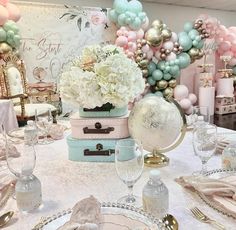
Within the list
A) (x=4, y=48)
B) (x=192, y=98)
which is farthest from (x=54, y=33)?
(x=192, y=98)

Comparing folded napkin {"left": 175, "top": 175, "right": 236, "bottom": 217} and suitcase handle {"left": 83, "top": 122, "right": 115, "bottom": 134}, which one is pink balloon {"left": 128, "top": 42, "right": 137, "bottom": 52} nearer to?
suitcase handle {"left": 83, "top": 122, "right": 115, "bottom": 134}

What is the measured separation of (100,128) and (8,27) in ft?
9.73

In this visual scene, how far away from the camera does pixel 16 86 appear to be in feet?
12.0

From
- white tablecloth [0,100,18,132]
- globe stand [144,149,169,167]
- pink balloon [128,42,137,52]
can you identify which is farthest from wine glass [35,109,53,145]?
pink balloon [128,42,137,52]

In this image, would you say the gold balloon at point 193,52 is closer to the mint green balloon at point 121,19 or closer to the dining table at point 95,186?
the mint green balloon at point 121,19

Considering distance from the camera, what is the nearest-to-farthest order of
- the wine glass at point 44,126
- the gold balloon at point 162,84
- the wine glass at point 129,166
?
the wine glass at point 129,166, the wine glass at point 44,126, the gold balloon at point 162,84

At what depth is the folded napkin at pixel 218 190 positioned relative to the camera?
2.29 ft

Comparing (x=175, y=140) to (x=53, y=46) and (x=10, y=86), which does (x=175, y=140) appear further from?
(x=53, y=46)

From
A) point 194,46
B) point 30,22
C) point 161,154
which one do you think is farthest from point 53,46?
point 161,154

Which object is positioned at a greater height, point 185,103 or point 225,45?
point 225,45

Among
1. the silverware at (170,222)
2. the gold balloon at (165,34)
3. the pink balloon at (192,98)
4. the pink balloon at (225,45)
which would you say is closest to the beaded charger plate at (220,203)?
the silverware at (170,222)

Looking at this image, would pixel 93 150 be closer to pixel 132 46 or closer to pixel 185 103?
pixel 132 46

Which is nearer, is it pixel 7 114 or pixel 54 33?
pixel 7 114

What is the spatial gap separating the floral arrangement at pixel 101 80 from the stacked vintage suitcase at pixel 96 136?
0.22ft
